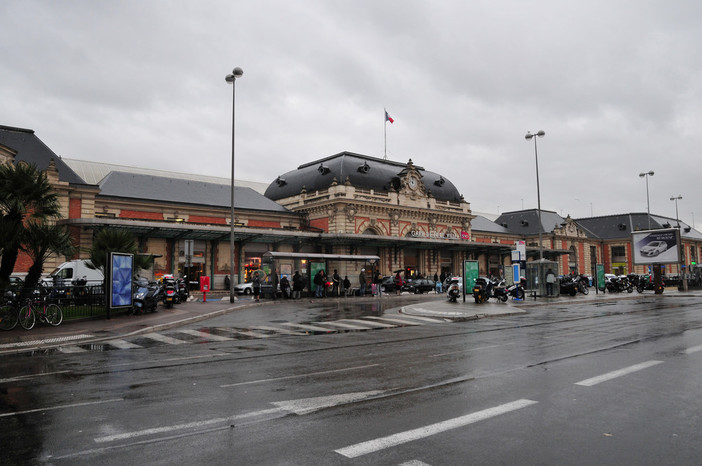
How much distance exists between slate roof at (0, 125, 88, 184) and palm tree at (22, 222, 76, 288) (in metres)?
23.2

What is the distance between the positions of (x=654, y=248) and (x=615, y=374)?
3692cm

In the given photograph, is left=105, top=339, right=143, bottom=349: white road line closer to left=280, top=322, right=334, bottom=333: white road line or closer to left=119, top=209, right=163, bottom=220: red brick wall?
left=280, top=322, right=334, bottom=333: white road line

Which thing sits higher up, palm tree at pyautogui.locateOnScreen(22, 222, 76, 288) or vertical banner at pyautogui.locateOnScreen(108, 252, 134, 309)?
palm tree at pyautogui.locateOnScreen(22, 222, 76, 288)

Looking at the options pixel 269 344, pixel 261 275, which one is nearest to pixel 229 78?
pixel 261 275

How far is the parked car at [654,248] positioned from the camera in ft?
128

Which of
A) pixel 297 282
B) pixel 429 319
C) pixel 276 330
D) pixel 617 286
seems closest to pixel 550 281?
pixel 617 286

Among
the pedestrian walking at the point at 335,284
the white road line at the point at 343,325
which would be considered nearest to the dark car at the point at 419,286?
the pedestrian walking at the point at 335,284

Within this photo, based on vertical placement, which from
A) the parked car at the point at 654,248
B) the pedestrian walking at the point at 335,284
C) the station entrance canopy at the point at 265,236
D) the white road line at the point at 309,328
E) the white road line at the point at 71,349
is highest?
the station entrance canopy at the point at 265,236

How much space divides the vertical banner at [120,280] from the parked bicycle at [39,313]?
210 centimetres

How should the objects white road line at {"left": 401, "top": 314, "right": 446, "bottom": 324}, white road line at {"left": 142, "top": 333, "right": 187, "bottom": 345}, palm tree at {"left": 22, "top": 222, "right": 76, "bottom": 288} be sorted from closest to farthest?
white road line at {"left": 142, "top": 333, "right": 187, "bottom": 345} < palm tree at {"left": 22, "top": 222, "right": 76, "bottom": 288} < white road line at {"left": 401, "top": 314, "right": 446, "bottom": 324}

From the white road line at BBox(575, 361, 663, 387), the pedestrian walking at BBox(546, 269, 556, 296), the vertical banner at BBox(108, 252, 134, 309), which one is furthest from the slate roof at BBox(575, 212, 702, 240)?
the white road line at BBox(575, 361, 663, 387)

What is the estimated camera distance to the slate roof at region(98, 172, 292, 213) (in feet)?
152

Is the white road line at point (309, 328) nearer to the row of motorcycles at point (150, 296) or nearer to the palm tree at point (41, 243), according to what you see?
the row of motorcycles at point (150, 296)

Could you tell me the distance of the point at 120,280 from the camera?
19.1 meters
